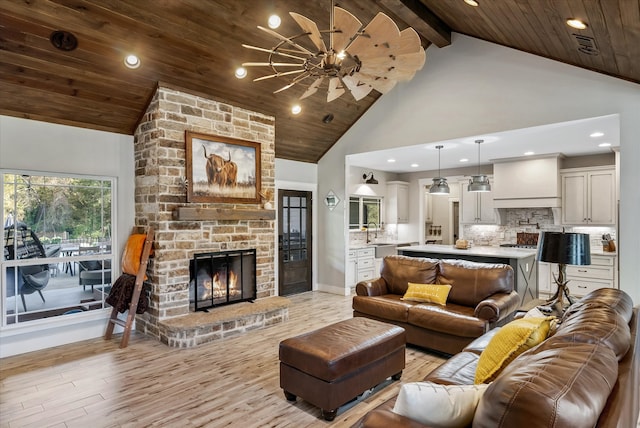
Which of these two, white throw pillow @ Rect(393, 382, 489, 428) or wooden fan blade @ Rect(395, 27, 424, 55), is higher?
wooden fan blade @ Rect(395, 27, 424, 55)

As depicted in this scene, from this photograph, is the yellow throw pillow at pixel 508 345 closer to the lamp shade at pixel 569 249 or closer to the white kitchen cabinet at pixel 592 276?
the lamp shade at pixel 569 249

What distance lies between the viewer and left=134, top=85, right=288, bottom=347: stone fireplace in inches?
170

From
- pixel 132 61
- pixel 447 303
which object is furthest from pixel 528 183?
pixel 132 61

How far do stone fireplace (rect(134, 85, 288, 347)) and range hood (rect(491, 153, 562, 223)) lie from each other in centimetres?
501

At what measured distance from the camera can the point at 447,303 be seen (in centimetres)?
427

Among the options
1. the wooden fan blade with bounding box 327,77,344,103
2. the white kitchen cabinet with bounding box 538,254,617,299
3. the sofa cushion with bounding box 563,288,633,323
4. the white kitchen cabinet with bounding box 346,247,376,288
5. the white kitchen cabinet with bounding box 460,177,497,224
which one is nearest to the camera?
the sofa cushion with bounding box 563,288,633,323

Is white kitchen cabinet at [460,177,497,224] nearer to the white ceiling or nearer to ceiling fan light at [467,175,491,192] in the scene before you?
the white ceiling

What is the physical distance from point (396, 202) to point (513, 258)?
397 cm

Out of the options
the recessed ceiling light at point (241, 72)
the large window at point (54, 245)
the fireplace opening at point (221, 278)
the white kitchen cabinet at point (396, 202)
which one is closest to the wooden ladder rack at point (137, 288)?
the fireplace opening at point (221, 278)

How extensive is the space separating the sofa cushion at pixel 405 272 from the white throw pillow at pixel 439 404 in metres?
3.06

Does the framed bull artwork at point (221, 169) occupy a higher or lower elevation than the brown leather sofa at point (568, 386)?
higher

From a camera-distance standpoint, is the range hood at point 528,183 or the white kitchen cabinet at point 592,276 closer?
the white kitchen cabinet at point 592,276

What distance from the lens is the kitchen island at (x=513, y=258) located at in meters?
5.07

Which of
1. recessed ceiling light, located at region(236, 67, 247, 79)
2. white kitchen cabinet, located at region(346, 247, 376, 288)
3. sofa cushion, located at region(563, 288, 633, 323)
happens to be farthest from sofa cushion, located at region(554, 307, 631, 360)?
white kitchen cabinet, located at region(346, 247, 376, 288)
